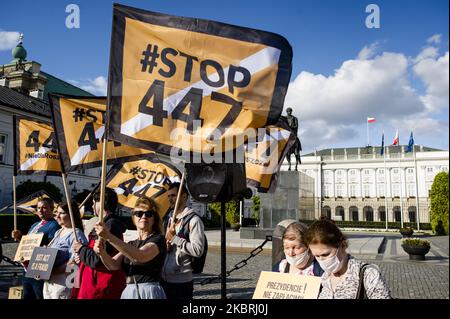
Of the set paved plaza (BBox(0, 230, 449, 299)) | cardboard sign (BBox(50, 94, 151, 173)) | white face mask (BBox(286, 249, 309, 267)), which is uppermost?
cardboard sign (BBox(50, 94, 151, 173))

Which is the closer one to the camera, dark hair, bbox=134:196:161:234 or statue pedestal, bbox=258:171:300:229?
dark hair, bbox=134:196:161:234

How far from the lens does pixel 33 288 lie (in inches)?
168

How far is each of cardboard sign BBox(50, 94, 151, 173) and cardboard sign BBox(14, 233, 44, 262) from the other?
0.92 meters

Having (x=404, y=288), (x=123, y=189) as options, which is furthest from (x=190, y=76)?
(x=404, y=288)

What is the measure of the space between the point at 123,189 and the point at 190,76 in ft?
15.0

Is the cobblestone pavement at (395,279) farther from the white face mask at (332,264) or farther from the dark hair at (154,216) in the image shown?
the white face mask at (332,264)

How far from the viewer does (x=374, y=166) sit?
88312 millimetres

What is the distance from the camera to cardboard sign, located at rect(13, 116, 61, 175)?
288 inches

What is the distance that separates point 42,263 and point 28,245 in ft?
2.38

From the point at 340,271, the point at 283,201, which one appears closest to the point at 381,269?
the point at 283,201

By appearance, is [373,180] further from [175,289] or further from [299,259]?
[299,259]

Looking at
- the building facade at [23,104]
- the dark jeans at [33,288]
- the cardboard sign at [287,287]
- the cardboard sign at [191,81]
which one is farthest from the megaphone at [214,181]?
the building facade at [23,104]

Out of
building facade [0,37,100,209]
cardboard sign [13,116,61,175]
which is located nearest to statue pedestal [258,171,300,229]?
cardboard sign [13,116,61,175]

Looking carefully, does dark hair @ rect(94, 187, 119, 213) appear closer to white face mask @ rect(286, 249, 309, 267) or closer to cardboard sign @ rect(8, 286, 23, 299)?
cardboard sign @ rect(8, 286, 23, 299)
